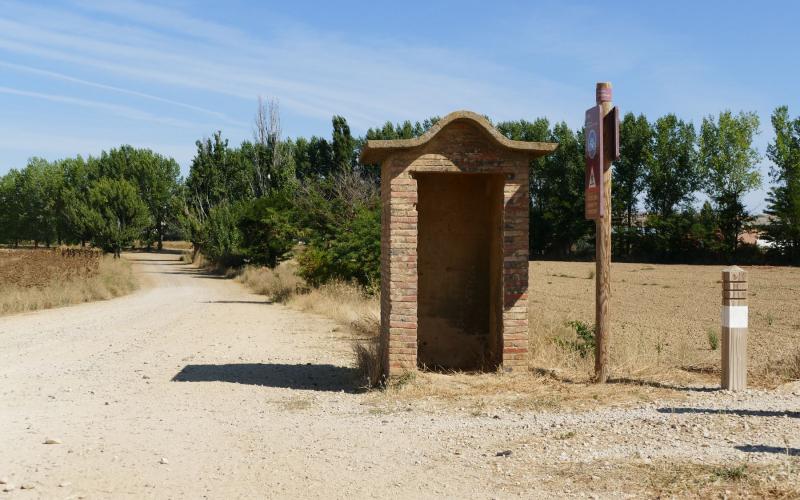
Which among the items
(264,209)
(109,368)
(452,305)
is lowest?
(109,368)

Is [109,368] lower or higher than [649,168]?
lower

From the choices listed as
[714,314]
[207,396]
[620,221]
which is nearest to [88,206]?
[620,221]

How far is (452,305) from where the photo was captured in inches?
446

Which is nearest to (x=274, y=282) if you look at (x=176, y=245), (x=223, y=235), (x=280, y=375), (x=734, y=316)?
(x=223, y=235)

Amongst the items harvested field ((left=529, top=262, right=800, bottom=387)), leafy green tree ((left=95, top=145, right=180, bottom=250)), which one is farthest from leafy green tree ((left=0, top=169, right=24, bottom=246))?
harvested field ((left=529, top=262, right=800, bottom=387))

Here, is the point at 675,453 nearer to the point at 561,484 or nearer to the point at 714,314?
the point at 561,484

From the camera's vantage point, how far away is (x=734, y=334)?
8539 millimetres

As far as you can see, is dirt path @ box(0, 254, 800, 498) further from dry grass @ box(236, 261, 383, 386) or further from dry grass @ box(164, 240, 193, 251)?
dry grass @ box(164, 240, 193, 251)

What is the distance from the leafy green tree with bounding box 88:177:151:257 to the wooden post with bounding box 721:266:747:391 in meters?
51.4

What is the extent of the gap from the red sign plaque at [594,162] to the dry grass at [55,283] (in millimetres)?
18021

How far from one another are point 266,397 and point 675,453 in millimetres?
5146

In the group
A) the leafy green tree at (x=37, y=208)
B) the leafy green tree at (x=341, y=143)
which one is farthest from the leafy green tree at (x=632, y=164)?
the leafy green tree at (x=37, y=208)

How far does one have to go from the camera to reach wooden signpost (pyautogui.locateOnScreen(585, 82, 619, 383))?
9109mm

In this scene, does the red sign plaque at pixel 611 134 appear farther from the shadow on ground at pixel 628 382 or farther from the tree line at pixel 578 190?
the tree line at pixel 578 190
